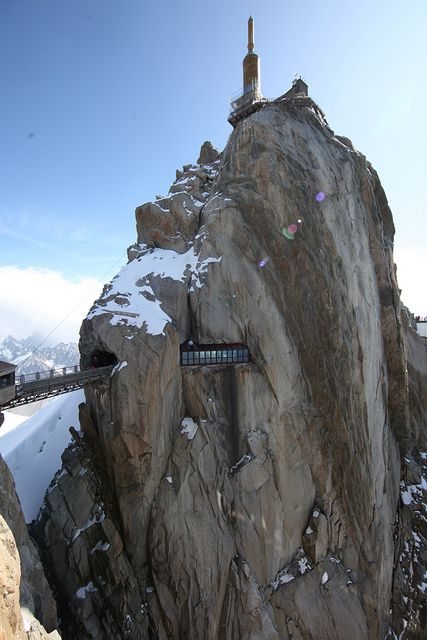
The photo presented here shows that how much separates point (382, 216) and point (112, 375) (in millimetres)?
40962

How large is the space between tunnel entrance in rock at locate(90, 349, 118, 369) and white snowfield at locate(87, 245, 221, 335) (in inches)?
127

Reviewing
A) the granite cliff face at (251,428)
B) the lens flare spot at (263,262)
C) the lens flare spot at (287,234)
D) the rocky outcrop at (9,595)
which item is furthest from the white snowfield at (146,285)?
the rocky outcrop at (9,595)

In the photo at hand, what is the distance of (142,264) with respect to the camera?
106ft

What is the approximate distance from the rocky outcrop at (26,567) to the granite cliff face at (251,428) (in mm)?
5292

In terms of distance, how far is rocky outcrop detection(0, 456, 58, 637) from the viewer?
16406 mm

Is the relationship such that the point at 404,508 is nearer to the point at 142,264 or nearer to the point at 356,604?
the point at 356,604

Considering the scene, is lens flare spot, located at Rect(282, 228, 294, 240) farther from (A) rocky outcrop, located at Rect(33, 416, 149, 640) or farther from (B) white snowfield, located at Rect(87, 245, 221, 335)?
(A) rocky outcrop, located at Rect(33, 416, 149, 640)

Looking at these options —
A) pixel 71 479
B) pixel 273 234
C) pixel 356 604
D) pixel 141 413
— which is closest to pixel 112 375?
pixel 141 413

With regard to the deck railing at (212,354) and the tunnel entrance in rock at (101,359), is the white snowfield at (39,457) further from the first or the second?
the deck railing at (212,354)

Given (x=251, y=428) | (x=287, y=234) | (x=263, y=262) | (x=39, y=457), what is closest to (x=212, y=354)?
(x=251, y=428)

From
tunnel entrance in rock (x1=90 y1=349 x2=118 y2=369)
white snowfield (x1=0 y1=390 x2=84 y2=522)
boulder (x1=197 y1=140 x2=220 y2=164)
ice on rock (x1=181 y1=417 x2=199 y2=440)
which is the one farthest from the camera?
boulder (x1=197 y1=140 x2=220 y2=164)

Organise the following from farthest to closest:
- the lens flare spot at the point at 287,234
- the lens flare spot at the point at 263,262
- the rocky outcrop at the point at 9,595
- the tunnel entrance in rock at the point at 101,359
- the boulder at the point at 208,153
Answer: the boulder at the point at 208,153 < the lens flare spot at the point at 263,262 < the lens flare spot at the point at 287,234 < the tunnel entrance in rock at the point at 101,359 < the rocky outcrop at the point at 9,595

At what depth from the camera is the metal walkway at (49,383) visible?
20031 mm

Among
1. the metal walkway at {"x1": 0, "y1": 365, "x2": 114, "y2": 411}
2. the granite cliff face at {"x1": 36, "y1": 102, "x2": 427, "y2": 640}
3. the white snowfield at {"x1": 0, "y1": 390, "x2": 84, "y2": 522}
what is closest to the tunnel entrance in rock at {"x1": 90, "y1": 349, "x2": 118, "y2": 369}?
the granite cliff face at {"x1": 36, "y1": 102, "x2": 427, "y2": 640}
